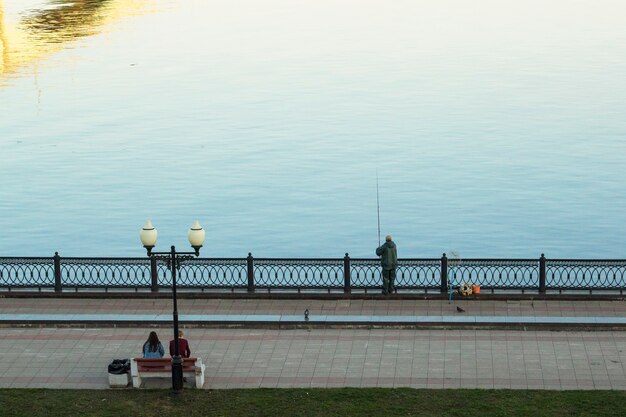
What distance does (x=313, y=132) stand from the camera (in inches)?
2549

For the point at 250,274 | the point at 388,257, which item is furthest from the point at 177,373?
the point at 388,257

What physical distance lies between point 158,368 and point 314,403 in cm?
331

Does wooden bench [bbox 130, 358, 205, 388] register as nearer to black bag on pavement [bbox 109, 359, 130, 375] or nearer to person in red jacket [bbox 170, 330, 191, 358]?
black bag on pavement [bbox 109, 359, 130, 375]

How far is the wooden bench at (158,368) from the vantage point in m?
25.2

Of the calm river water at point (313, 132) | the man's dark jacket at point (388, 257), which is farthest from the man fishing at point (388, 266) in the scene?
the calm river water at point (313, 132)

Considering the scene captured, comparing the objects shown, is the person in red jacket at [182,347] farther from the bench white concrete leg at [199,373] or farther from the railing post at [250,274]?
the railing post at [250,274]

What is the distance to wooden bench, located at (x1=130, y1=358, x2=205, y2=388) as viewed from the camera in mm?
25172

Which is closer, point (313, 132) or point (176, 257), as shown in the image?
point (176, 257)

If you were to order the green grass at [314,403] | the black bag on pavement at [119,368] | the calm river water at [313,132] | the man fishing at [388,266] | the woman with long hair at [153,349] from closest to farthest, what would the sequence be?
the green grass at [314,403] → the black bag on pavement at [119,368] → the woman with long hair at [153,349] → the man fishing at [388,266] → the calm river water at [313,132]

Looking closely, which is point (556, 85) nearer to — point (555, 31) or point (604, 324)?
point (555, 31)

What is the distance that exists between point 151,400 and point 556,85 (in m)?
53.7

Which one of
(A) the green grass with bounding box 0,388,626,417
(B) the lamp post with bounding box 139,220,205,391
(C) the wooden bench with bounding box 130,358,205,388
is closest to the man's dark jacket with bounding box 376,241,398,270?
(B) the lamp post with bounding box 139,220,205,391

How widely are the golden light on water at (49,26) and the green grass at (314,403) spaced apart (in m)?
58.8

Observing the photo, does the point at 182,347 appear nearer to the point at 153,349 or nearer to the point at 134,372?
the point at 153,349
